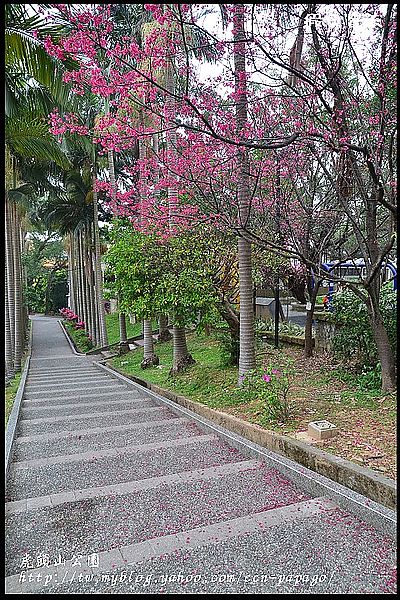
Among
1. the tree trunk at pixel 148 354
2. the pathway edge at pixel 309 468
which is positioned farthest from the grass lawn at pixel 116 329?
the pathway edge at pixel 309 468

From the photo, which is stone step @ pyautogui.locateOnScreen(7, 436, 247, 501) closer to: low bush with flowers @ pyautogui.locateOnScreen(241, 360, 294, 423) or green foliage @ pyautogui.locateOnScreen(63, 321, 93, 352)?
low bush with flowers @ pyautogui.locateOnScreen(241, 360, 294, 423)

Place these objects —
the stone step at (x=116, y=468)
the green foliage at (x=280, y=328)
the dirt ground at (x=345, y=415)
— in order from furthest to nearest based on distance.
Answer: the green foliage at (x=280, y=328) → the stone step at (x=116, y=468) → the dirt ground at (x=345, y=415)

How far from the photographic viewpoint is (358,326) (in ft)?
17.8

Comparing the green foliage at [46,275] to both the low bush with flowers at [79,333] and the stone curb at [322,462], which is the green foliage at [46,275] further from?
the stone curb at [322,462]

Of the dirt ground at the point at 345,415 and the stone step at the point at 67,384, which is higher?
the dirt ground at the point at 345,415

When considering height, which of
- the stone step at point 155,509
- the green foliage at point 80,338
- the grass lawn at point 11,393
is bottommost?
the green foliage at point 80,338

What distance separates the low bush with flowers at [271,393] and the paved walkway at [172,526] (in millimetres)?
528

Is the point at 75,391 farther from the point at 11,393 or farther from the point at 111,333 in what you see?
the point at 111,333

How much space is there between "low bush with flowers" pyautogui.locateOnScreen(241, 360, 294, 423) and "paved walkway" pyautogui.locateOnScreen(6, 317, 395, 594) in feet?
1.73

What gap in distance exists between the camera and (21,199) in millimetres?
13305

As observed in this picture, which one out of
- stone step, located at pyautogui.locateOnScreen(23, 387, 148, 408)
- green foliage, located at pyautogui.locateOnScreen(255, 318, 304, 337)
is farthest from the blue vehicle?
stone step, located at pyautogui.locateOnScreen(23, 387, 148, 408)

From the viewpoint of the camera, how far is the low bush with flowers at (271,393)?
423cm

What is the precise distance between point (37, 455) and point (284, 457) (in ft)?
7.30

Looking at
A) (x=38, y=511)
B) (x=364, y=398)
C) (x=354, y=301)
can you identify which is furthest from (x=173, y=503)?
(x=354, y=301)
